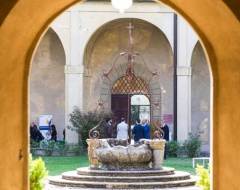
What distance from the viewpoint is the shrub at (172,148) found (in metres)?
24.5

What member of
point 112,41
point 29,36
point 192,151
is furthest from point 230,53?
point 112,41

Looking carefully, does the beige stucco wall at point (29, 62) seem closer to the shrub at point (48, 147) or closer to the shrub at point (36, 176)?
the shrub at point (36, 176)

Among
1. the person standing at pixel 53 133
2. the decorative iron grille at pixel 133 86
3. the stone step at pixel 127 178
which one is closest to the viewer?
the stone step at pixel 127 178

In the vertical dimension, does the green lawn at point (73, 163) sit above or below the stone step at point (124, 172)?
below

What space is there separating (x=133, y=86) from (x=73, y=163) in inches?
290

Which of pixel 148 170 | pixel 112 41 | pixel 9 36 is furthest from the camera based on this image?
pixel 112 41

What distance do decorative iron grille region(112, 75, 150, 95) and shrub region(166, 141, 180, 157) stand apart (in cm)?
353

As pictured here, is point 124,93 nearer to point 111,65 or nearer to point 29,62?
point 111,65

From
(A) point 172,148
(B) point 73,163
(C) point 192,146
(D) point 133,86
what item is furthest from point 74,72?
(B) point 73,163

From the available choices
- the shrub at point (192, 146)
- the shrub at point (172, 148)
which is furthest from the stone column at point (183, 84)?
the shrub at point (172, 148)

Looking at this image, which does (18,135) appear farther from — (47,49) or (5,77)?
(47,49)

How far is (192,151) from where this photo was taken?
2455 centimetres

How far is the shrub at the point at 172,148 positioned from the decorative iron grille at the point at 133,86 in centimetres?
353

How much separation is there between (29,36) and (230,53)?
2261mm
